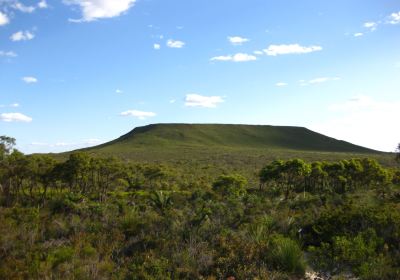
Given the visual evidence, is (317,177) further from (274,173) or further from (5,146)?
(5,146)

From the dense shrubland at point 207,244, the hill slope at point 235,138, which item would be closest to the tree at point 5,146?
the dense shrubland at point 207,244

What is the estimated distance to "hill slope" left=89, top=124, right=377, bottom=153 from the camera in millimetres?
117750

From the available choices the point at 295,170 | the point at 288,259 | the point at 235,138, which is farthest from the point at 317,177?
the point at 235,138

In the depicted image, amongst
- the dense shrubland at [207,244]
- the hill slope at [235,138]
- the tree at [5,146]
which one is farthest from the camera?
the hill slope at [235,138]

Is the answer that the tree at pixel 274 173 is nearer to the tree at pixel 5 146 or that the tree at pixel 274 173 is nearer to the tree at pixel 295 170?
the tree at pixel 295 170

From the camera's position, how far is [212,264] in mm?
8336

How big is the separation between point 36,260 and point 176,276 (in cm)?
306

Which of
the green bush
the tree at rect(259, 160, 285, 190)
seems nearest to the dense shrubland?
the green bush

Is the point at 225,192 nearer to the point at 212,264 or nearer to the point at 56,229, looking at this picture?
the point at 56,229

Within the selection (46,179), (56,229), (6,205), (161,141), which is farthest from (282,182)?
(161,141)

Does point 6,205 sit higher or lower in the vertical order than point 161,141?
lower

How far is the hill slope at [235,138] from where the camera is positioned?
117750mm

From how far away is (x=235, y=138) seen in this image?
132 m

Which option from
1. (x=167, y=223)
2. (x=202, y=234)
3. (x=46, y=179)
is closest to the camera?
(x=202, y=234)
